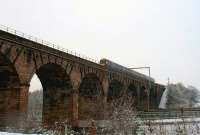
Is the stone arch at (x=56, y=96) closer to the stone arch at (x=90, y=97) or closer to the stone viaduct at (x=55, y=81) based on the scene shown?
the stone viaduct at (x=55, y=81)

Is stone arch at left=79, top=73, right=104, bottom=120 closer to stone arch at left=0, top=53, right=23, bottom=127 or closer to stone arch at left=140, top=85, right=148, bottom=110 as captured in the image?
stone arch at left=0, top=53, right=23, bottom=127

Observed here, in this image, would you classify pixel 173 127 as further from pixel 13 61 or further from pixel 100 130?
pixel 13 61

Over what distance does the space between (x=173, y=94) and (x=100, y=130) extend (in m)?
72.5

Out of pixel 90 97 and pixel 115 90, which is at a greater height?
pixel 115 90

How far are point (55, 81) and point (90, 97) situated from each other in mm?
10753

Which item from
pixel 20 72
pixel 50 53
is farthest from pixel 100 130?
pixel 50 53

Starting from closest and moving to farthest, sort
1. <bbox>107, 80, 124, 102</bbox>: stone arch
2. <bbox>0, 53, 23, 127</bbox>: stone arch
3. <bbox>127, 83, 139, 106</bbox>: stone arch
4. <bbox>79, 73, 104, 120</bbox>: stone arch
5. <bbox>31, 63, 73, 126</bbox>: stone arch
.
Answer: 1. <bbox>0, 53, 23, 127</bbox>: stone arch
2. <bbox>31, 63, 73, 126</bbox>: stone arch
3. <bbox>79, 73, 104, 120</bbox>: stone arch
4. <bbox>107, 80, 124, 102</bbox>: stone arch
5. <bbox>127, 83, 139, 106</bbox>: stone arch

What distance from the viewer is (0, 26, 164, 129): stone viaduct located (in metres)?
30.7

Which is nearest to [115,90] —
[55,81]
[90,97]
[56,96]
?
[90,97]

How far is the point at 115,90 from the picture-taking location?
188 ft

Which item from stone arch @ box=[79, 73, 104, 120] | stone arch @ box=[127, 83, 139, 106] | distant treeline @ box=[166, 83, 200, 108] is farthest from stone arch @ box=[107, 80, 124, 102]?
distant treeline @ box=[166, 83, 200, 108]

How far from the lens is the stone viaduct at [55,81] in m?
30.7

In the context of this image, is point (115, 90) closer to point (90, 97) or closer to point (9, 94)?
point (90, 97)

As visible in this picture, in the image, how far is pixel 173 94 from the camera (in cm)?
9512
